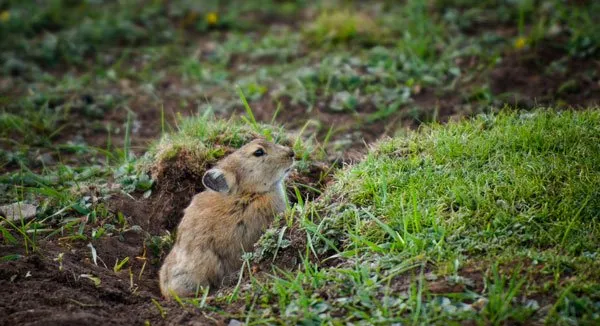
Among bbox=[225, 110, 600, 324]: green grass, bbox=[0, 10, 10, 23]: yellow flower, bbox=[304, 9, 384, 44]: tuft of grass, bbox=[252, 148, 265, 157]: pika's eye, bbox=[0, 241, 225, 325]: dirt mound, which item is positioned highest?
bbox=[0, 10, 10, 23]: yellow flower

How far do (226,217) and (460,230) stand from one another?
1943mm

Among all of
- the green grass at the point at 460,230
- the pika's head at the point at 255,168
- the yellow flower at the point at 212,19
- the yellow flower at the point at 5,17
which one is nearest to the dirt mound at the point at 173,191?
the pika's head at the point at 255,168

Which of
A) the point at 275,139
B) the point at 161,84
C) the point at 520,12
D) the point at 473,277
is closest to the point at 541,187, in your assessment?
the point at 473,277

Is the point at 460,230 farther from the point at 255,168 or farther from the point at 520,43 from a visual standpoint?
the point at 520,43

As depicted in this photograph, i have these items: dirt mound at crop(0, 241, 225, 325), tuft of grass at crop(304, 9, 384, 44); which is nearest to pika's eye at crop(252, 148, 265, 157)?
dirt mound at crop(0, 241, 225, 325)

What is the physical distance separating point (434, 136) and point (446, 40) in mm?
3888

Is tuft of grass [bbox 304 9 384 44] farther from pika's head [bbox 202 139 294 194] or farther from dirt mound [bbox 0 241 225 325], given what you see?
dirt mound [bbox 0 241 225 325]

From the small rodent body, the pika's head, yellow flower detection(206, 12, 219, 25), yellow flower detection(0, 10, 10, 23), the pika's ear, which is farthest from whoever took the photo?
yellow flower detection(206, 12, 219, 25)

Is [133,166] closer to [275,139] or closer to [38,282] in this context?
[275,139]

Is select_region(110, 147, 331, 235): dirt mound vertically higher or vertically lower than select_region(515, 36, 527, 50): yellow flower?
lower

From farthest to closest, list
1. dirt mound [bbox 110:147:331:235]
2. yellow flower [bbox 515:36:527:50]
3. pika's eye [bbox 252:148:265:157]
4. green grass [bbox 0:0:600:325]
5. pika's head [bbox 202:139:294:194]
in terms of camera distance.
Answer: yellow flower [bbox 515:36:527:50] < dirt mound [bbox 110:147:331:235] < pika's eye [bbox 252:148:265:157] < pika's head [bbox 202:139:294:194] < green grass [bbox 0:0:600:325]

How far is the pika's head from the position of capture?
6.17m

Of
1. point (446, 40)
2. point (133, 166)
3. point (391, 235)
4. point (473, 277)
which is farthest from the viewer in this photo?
point (446, 40)

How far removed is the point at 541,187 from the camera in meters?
5.30
